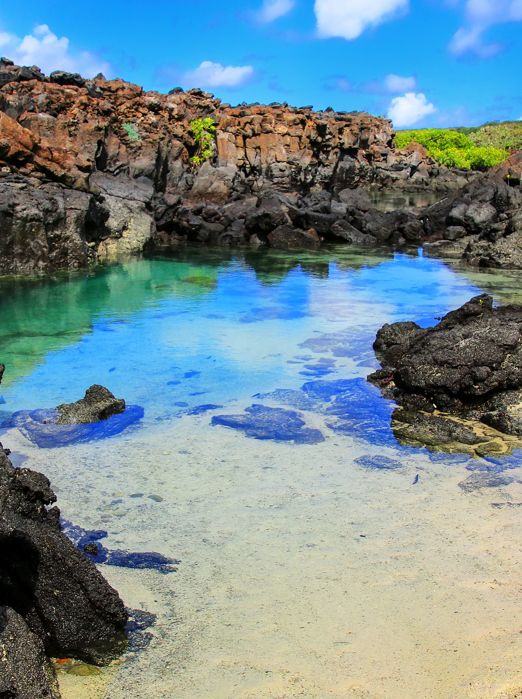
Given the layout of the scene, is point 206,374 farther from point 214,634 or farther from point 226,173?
point 226,173

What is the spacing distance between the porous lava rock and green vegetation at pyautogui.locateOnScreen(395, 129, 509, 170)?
75652 millimetres

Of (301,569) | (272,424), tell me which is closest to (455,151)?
(272,424)

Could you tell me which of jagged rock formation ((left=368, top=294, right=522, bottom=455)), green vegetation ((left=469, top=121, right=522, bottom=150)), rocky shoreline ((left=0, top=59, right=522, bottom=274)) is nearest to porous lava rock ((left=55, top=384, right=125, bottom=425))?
jagged rock formation ((left=368, top=294, right=522, bottom=455))

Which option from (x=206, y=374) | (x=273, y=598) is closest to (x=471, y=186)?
(x=206, y=374)

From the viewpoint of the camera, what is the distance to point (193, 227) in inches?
880

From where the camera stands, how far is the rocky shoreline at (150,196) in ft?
52.6

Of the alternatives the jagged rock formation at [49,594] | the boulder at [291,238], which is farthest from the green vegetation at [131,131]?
the jagged rock formation at [49,594]

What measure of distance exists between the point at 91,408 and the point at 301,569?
333cm

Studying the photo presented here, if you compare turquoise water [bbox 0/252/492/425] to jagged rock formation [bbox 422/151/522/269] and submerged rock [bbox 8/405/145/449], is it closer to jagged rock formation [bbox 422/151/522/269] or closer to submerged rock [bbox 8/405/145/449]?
submerged rock [bbox 8/405/145/449]

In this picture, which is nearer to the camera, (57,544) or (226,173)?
(57,544)

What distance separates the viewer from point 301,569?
3764 millimetres

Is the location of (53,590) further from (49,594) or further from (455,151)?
(455,151)

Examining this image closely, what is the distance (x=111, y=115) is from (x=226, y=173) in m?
6.80

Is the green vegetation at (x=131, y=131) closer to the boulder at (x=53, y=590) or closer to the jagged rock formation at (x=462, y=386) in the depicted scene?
the jagged rock formation at (x=462, y=386)
